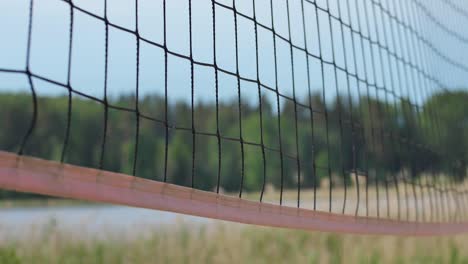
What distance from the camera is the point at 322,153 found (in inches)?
1054

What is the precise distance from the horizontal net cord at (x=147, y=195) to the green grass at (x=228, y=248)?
141 inches

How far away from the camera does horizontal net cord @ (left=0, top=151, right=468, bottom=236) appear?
1928mm

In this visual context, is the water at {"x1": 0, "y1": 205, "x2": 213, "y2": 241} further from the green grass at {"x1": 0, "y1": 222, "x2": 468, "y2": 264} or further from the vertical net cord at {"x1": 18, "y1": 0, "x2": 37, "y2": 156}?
the vertical net cord at {"x1": 18, "y1": 0, "x2": 37, "y2": 156}

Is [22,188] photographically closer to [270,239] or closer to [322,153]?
[270,239]

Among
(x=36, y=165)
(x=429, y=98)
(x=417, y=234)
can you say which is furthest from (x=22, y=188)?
(x=429, y=98)

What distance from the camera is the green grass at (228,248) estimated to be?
7047 mm

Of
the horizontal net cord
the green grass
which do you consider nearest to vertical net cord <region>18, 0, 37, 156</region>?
the horizontal net cord

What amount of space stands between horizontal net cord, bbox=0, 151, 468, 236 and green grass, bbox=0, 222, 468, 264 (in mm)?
3583

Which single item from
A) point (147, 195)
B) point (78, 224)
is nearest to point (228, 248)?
point (78, 224)

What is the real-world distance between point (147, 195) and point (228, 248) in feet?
16.8

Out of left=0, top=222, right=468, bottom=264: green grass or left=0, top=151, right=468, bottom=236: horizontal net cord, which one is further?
left=0, top=222, right=468, bottom=264: green grass

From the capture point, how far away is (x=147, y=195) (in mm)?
2355

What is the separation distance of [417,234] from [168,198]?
7.02 ft

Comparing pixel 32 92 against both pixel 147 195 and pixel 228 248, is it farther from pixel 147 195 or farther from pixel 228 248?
pixel 228 248
